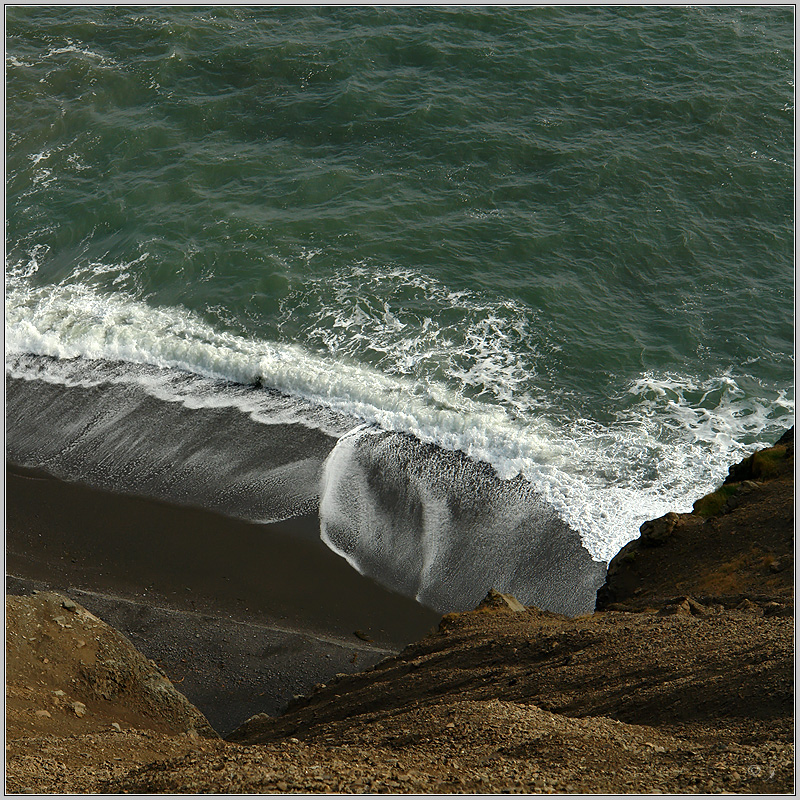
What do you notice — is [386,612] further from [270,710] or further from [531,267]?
[531,267]

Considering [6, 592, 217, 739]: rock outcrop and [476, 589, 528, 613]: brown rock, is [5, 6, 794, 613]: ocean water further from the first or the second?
[6, 592, 217, 739]: rock outcrop

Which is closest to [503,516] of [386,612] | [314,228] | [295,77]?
[386,612]

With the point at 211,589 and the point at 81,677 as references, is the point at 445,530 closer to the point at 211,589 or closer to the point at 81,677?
the point at 211,589

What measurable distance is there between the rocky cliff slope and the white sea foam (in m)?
3.96

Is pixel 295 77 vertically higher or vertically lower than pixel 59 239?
higher

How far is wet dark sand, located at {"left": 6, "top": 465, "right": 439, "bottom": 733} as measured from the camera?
608 inches

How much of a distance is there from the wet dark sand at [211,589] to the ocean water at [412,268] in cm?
65

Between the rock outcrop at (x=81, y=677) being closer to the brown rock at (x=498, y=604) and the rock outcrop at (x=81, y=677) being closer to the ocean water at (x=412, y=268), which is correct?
the ocean water at (x=412, y=268)

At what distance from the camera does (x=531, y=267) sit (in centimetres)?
2617

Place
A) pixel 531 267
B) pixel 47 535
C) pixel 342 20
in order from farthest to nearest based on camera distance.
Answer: pixel 342 20
pixel 531 267
pixel 47 535

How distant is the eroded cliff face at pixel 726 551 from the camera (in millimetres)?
14430

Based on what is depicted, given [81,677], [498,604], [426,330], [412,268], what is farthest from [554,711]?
[412,268]

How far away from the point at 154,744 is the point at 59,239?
20194 millimetres

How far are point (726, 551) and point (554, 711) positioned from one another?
5591mm
